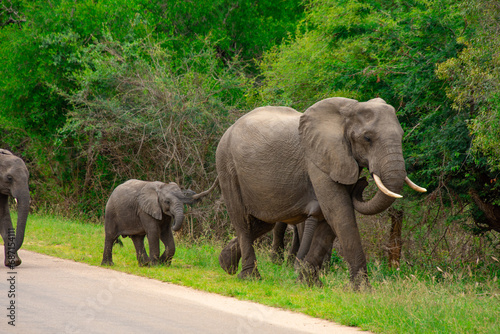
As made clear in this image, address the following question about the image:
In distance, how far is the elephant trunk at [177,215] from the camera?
463 inches

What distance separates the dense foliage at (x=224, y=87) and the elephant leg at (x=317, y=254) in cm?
263

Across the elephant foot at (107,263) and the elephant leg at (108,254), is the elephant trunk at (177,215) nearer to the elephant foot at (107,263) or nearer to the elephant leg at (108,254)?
the elephant leg at (108,254)

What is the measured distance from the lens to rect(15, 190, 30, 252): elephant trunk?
11438 mm

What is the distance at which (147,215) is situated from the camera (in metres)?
12.4

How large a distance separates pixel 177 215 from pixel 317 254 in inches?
129

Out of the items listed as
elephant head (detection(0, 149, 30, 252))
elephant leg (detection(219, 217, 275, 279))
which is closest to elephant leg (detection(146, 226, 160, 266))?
elephant leg (detection(219, 217, 275, 279))

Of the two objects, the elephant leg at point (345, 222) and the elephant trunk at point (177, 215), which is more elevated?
the elephant leg at point (345, 222)

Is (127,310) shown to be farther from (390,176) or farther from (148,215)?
(148,215)

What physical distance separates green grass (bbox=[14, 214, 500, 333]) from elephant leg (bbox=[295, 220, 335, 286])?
192mm

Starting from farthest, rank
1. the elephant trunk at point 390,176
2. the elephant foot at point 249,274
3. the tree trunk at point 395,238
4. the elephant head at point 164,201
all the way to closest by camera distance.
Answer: the tree trunk at point 395,238
the elephant head at point 164,201
the elephant foot at point 249,274
the elephant trunk at point 390,176

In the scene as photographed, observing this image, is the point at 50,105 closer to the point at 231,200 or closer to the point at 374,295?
the point at 231,200

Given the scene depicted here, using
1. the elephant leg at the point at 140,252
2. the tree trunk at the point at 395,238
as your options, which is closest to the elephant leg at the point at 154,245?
the elephant leg at the point at 140,252

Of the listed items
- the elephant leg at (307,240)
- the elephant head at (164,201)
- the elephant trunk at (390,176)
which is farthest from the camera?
the elephant head at (164,201)

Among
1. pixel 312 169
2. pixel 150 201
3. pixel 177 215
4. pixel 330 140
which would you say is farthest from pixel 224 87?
pixel 330 140
